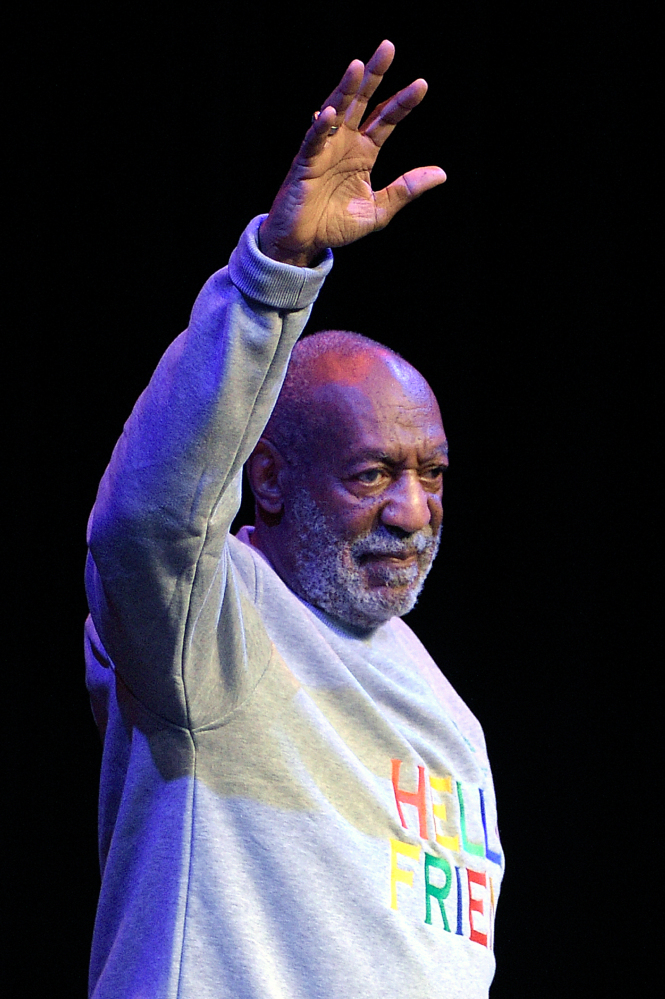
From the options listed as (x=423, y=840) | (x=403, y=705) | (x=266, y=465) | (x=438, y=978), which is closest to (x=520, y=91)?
(x=266, y=465)

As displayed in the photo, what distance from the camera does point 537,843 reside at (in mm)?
2729

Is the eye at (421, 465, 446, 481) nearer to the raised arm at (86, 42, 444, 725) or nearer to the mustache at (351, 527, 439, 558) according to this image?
the mustache at (351, 527, 439, 558)

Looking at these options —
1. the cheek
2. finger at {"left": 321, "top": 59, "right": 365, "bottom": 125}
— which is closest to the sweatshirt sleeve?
finger at {"left": 321, "top": 59, "right": 365, "bottom": 125}

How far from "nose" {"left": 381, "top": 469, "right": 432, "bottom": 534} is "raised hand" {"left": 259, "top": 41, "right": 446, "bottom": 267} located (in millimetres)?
552

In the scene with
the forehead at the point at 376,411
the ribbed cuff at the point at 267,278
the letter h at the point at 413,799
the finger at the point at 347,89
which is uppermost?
the finger at the point at 347,89

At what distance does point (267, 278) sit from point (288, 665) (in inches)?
24.8

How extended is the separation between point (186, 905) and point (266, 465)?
2.20ft

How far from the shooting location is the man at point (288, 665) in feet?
4.17

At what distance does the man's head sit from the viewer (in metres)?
1.83

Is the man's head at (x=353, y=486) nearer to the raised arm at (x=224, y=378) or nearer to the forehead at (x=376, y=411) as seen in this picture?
the forehead at (x=376, y=411)

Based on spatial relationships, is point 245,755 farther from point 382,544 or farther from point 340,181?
point 340,181

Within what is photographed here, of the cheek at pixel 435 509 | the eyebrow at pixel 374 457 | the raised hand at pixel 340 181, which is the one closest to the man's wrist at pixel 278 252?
the raised hand at pixel 340 181

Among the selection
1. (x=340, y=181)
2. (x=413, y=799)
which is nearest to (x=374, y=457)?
(x=413, y=799)

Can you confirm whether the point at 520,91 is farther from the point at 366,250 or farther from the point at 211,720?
the point at 211,720
